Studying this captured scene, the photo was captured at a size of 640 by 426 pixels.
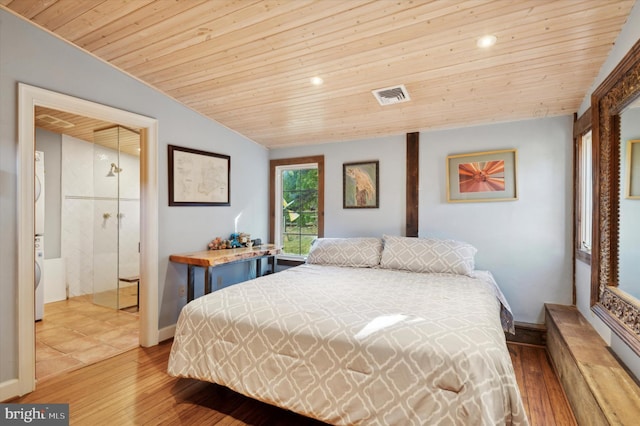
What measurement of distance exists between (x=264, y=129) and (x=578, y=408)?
3710 millimetres

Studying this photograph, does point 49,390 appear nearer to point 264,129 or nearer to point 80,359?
point 80,359

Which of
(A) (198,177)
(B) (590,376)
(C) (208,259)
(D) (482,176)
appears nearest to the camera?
(B) (590,376)

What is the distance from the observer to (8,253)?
6.72 feet

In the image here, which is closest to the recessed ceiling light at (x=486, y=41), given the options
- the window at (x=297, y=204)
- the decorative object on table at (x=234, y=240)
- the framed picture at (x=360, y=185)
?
the framed picture at (x=360, y=185)

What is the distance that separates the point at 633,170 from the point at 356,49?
1823mm

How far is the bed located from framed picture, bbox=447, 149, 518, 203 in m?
1.16

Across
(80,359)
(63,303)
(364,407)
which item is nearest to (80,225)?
Result: (63,303)

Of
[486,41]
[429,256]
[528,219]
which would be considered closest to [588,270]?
[528,219]

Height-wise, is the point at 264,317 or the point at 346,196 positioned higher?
the point at 346,196

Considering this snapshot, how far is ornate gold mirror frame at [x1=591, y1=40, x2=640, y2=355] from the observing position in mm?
1632

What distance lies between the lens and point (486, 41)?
198 centimetres

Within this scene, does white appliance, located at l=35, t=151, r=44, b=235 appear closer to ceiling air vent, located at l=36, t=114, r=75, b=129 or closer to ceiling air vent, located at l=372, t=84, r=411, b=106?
ceiling air vent, located at l=36, t=114, r=75, b=129

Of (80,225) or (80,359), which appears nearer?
(80,359)

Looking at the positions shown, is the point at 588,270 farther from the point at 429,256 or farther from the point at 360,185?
the point at 360,185
